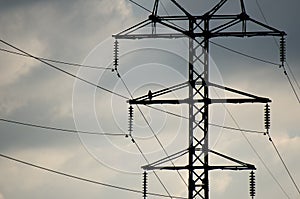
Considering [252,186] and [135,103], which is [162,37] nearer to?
[135,103]

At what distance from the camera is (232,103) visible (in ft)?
172

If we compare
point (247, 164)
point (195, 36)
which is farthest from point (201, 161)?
point (195, 36)

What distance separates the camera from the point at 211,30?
2072 inches

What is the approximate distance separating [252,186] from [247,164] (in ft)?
3.36

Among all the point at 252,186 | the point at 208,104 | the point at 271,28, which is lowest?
the point at 252,186

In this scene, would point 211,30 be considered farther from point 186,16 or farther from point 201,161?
point 201,161

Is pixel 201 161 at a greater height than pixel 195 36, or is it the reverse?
pixel 195 36

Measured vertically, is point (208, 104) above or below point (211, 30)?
A: below

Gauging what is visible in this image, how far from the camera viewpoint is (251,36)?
51906mm

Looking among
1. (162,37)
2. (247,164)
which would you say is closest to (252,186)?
(247,164)

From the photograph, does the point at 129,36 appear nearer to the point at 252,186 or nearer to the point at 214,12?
the point at 214,12

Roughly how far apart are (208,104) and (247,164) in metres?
3.23

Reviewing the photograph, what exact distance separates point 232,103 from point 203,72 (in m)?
1.92

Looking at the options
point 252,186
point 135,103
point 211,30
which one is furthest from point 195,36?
point 252,186
